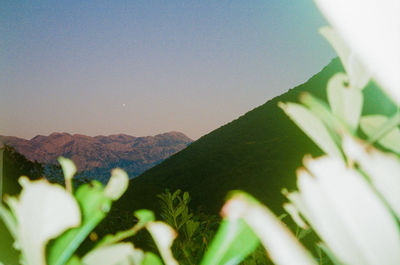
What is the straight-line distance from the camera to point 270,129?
96.5 feet

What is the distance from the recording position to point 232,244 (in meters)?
0.55

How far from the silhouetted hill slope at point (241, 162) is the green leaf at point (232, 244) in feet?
54.3

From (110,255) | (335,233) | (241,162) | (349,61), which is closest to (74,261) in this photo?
(110,255)

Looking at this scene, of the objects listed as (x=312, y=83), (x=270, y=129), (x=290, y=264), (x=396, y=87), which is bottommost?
(x=290, y=264)

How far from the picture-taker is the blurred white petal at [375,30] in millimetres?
383

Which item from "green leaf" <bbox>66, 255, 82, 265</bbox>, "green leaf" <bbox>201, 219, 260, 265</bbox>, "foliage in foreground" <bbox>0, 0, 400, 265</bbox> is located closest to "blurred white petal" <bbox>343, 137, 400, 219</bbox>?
"foliage in foreground" <bbox>0, 0, 400, 265</bbox>

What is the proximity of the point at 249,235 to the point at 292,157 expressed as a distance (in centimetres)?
2404

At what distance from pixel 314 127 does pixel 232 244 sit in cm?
25

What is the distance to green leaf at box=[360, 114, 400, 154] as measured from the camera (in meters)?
0.42

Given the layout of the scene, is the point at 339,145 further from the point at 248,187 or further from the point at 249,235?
the point at 248,187

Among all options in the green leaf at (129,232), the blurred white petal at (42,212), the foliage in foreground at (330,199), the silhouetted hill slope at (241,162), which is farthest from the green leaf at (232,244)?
the silhouetted hill slope at (241,162)

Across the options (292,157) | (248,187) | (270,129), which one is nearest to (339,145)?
(248,187)

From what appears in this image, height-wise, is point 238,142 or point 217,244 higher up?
point 238,142

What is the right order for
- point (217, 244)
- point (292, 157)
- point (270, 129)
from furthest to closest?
point (270, 129) < point (292, 157) < point (217, 244)
